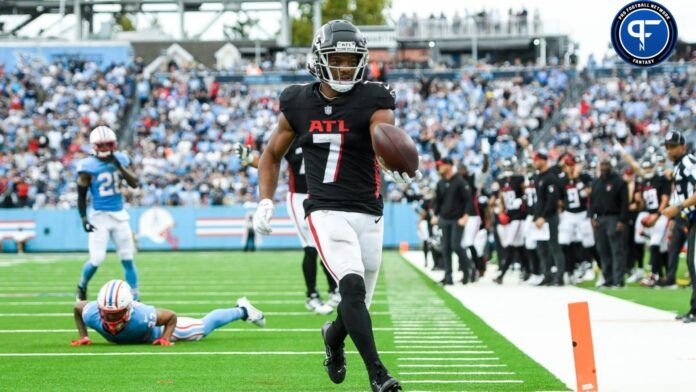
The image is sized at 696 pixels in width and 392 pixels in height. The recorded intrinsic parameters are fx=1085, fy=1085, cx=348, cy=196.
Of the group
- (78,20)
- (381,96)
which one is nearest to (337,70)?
(381,96)

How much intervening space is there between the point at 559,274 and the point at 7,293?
25.5 ft

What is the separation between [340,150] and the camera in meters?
5.96

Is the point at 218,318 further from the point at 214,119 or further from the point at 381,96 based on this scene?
the point at 214,119

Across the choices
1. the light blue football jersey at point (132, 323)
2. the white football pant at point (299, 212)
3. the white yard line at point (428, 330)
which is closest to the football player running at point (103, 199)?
the white football pant at point (299, 212)

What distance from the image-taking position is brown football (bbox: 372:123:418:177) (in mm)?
5445

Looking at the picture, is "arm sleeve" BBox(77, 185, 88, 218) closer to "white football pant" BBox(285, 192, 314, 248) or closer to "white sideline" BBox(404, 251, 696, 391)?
"white football pant" BBox(285, 192, 314, 248)

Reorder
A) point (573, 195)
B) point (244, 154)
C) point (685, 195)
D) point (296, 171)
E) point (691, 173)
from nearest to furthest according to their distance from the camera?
1. point (691, 173)
2. point (685, 195)
3. point (244, 154)
4. point (296, 171)
5. point (573, 195)

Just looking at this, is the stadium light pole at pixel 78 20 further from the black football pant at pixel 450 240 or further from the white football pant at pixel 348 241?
the white football pant at pixel 348 241

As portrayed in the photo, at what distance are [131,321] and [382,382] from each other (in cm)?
340

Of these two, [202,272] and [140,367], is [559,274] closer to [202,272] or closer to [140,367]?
[202,272]

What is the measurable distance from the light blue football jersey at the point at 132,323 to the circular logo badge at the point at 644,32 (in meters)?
4.31

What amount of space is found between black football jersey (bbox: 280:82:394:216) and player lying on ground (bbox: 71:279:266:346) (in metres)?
2.40

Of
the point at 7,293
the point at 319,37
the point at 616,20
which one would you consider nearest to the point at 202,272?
the point at 7,293

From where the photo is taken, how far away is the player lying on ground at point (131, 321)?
784 cm
